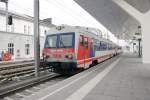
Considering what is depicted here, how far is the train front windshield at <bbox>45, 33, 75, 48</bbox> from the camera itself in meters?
12.0

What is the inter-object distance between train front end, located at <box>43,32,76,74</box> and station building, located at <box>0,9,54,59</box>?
1930cm

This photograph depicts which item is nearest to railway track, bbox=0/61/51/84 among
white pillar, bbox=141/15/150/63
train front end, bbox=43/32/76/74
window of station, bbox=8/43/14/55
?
train front end, bbox=43/32/76/74

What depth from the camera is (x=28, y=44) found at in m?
37.0

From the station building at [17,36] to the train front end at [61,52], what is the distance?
19295 millimetres

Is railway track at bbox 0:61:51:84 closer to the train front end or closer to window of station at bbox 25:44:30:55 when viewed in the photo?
→ the train front end

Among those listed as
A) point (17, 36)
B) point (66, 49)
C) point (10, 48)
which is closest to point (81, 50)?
point (66, 49)

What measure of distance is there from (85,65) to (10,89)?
5661mm

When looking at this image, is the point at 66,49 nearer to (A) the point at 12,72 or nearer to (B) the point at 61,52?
(B) the point at 61,52

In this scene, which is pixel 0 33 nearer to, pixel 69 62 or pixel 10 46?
pixel 10 46

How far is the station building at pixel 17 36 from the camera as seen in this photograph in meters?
31.2

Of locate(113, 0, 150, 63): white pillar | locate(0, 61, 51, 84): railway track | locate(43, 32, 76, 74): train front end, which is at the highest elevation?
locate(113, 0, 150, 63): white pillar

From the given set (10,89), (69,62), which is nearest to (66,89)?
(10,89)

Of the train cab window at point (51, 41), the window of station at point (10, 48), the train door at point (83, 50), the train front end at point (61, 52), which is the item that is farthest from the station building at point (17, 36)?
the train door at point (83, 50)

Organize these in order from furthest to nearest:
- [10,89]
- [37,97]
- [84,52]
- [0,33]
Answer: [0,33] → [84,52] → [10,89] → [37,97]
